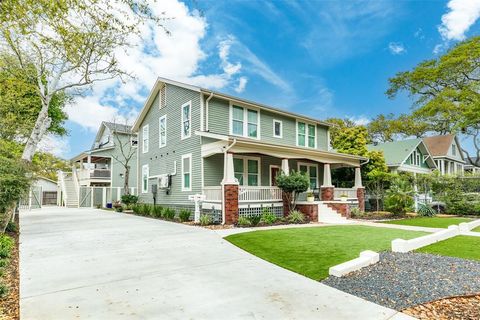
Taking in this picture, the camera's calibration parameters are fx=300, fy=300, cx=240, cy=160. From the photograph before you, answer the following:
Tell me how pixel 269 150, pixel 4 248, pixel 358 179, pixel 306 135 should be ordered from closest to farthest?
pixel 4 248 < pixel 269 150 < pixel 358 179 < pixel 306 135

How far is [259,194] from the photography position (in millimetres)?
13984

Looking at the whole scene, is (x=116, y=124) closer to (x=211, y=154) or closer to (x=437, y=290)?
(x=211, y=154)

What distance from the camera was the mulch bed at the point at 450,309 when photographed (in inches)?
148

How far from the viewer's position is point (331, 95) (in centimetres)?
3250

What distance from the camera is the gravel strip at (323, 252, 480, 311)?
435 centimetres

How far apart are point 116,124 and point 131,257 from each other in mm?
24532

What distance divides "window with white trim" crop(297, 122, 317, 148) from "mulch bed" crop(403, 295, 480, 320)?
14777mm

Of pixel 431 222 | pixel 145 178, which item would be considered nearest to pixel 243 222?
pixel 431 222

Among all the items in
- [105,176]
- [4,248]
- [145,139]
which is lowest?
[4,248]

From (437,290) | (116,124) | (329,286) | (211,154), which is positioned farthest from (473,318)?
(116,124)

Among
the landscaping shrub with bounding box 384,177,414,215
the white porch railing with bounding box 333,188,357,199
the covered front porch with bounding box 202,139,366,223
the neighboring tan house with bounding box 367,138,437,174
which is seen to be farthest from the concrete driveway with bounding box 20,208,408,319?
the neighboring tan house with bounding box 367,138,437,174

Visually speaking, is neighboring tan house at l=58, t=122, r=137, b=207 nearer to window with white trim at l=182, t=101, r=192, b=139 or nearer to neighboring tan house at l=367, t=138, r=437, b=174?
window with white trim at l=182, t=101, r=192, b=139

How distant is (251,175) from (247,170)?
38 centimetres

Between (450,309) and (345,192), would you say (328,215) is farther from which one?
(450,309)
